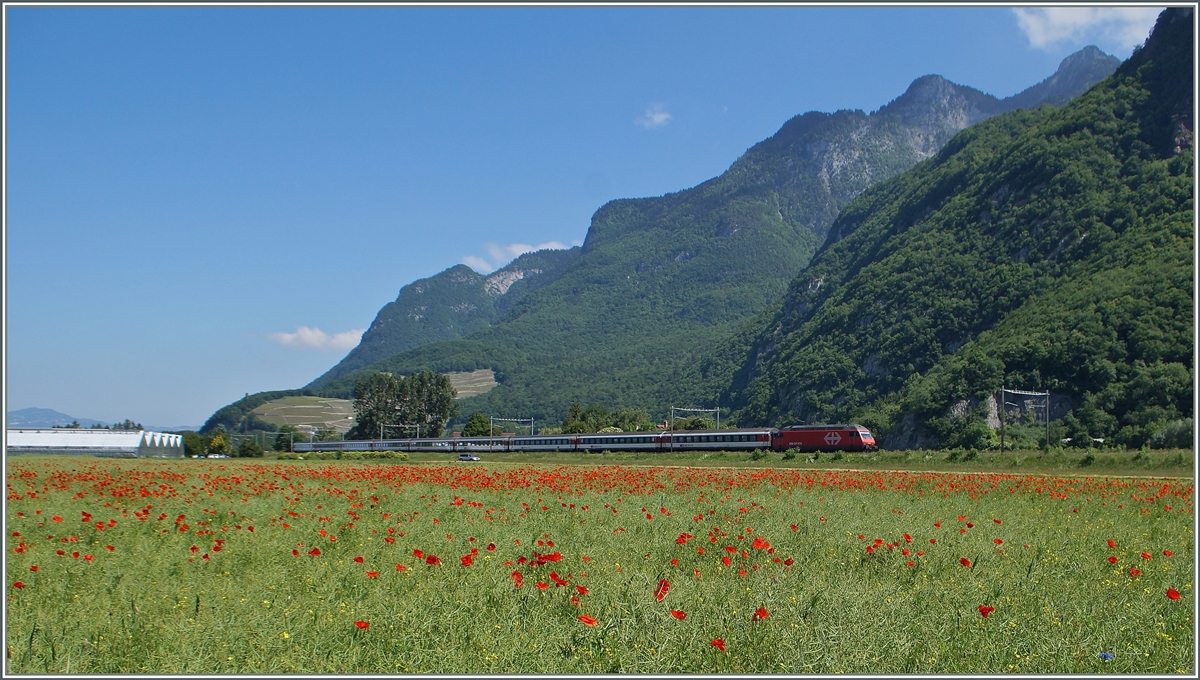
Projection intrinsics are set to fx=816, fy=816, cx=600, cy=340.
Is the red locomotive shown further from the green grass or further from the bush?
the bush

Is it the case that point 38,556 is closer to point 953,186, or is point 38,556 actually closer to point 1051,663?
point 1051,663

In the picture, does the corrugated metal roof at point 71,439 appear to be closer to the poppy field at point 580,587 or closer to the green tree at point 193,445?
the green tree at point 193,445

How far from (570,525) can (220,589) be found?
441 cm

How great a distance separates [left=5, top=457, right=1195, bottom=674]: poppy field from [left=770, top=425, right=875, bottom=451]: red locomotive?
3983cm

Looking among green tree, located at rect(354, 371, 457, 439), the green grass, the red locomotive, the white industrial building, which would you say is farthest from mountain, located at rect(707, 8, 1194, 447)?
the white industrial building

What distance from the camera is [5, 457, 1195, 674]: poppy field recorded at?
541cm

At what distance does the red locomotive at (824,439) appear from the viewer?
52.2m

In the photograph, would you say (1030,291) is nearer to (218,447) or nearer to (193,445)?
(218,447)

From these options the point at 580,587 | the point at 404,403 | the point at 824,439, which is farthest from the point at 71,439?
the point at 580,587

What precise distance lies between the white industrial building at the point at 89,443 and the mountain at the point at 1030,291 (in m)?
66.3

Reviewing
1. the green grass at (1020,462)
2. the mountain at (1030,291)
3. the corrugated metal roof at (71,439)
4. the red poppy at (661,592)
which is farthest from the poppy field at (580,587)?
the corrugated metal roof at (71,439)

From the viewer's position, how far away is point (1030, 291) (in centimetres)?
10331

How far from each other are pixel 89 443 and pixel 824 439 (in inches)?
2258

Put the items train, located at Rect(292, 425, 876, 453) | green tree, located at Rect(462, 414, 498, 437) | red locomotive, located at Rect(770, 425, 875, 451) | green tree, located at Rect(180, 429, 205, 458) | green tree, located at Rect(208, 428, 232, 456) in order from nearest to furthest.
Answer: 1. red locomotive, located at Rect(770, 425, 875, 451)
2. train, located at Rect(292, 425, 876, 453)
3. green tree, located at Rect(208, 428, 232, 456)
4. green tree, located at Rect(180, 429, 205, 458)
5. green tree, located at Rect(462, 414, 498, 437)
